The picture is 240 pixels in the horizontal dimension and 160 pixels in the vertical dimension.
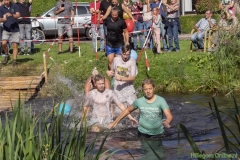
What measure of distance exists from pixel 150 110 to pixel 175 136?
194cm

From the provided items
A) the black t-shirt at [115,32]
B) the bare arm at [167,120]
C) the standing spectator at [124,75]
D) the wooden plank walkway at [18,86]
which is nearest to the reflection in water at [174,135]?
the wooden plank walkway at [18,86]

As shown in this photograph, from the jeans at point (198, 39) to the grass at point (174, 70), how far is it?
1116 millimetres

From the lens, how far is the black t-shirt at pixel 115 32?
47.2 feet

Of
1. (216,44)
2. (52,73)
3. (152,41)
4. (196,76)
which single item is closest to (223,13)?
(216,44)

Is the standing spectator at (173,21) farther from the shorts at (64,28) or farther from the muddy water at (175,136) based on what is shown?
the muddy water at (175,136)

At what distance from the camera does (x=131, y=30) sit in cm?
1823

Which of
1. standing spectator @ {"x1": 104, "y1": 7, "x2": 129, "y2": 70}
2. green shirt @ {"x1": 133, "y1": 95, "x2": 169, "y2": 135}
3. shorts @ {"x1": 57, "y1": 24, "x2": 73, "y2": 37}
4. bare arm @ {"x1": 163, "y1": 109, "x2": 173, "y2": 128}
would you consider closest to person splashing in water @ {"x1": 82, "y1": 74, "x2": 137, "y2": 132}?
green shirt @ {"x1": 133, "y1": 95, "x2": 169, "y2": 135}

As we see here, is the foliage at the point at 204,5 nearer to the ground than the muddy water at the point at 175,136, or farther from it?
farther from it

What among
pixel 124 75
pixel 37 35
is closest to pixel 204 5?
pixel 37 35

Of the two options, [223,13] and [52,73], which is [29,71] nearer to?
[52,73]

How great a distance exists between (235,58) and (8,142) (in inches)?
444

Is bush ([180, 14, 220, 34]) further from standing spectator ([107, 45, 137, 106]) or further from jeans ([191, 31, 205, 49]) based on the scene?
standing spectator ([107, 45, 137, 106])

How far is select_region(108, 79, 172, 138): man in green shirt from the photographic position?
8969 mm

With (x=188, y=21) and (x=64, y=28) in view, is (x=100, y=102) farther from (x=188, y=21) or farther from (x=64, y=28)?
(x=188, y=21)
